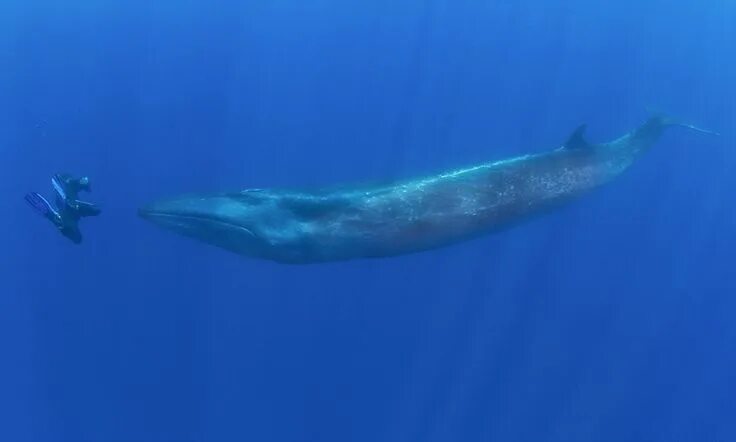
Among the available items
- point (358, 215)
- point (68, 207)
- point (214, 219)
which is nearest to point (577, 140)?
point (358, 215)

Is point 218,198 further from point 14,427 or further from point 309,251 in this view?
point 14,427

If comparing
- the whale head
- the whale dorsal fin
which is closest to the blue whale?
the whale head

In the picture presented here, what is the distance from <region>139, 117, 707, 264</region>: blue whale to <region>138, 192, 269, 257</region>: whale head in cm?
1

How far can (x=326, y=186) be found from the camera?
10023mm

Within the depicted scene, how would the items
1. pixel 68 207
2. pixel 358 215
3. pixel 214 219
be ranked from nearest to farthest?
pixel 214 219
pixel 358 215
pixel 68 207

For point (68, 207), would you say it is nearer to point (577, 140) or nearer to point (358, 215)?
point (358, 215)

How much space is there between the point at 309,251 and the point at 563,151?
4.58 metres

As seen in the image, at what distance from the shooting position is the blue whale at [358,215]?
930 centimetres

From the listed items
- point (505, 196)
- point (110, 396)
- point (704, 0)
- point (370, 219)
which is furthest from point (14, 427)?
point (704, 0)

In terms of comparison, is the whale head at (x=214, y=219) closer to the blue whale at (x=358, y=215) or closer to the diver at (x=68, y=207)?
the blue whale at (x=358, y=215)

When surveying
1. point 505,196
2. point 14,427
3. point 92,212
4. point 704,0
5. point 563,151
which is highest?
point 704,0

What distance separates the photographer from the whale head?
9227 mm

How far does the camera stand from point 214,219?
923 cm

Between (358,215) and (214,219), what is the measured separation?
185cm
